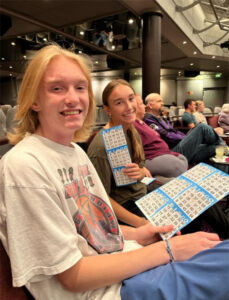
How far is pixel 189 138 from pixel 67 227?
2.55 metres

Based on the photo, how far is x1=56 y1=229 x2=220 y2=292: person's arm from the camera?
0.56 metres

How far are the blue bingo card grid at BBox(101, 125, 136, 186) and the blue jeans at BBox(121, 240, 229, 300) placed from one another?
2.05 feet

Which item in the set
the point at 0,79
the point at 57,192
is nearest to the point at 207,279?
the point at 57,192

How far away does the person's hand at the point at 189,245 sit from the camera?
2.27 ft

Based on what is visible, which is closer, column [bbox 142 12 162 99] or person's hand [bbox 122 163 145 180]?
person's hand [bbox 122 163 145 180]

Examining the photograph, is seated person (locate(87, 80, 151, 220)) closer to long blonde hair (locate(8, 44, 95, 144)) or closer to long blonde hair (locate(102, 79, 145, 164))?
long blonde hair (locate(102, 79, 145, 164))

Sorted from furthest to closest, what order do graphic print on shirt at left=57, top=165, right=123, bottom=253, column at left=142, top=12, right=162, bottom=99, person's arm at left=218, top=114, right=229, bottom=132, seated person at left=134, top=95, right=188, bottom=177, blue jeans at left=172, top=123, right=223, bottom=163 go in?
person's arm at left=218, top=114, right=229, bottom=132, column at left=142, top=12, right=162, bottom=99, blue jeans at left=172, top=123, right=223, bottom=163, seated person at left=134, top=95, right=188, bottom=177, graphic print on shirt at left=57, top=165, right=123, bottom=253

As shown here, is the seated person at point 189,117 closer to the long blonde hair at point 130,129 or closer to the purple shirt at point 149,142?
the purple shirt at point 149,142

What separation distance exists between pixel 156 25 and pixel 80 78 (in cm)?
467

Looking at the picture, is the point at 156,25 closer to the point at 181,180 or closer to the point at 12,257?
the point at 181,180

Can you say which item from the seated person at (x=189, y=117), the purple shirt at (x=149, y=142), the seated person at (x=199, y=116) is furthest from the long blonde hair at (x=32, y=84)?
the seated person at (x=199, y=116)

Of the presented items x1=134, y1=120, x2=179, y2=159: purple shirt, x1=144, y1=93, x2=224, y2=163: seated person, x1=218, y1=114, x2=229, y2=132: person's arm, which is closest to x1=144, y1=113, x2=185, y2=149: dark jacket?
x1=144, y1=93, x2=224, y2=163: seated person

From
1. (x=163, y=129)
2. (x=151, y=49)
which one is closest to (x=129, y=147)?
(x=163, y=129)

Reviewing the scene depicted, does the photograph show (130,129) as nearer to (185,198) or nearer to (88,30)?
(185,198)
